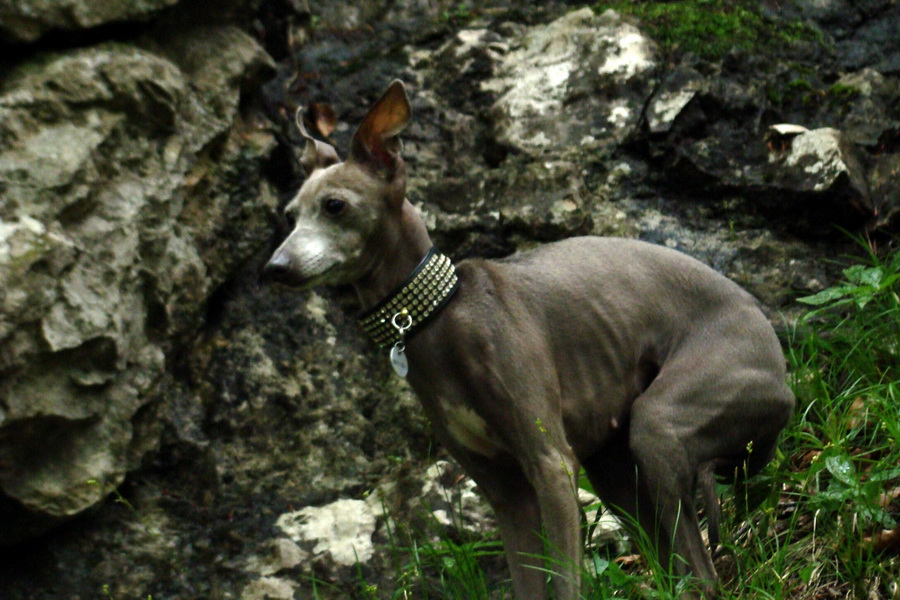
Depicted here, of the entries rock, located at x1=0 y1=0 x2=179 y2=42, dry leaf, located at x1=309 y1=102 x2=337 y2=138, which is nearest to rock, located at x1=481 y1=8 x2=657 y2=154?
dry leaf, located at x1=309 y1=102 x2=337 y2=138

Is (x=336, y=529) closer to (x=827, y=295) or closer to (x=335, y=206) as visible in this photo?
(x=335, y=206)

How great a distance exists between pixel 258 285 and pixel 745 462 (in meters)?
2.45

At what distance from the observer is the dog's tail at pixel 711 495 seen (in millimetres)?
3418

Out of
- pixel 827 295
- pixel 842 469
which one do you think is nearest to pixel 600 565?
pixel 842 469

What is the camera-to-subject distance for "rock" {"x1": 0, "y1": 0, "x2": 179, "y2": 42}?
390cm

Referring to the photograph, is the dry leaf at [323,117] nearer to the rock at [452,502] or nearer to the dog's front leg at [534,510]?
the rock at [452,502]

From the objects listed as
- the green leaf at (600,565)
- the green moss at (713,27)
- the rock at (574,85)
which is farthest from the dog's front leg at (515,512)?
the green moss at (713,27)

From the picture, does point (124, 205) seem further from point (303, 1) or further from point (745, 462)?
point (745, 462)

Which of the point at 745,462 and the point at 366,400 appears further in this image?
the point at 366,400

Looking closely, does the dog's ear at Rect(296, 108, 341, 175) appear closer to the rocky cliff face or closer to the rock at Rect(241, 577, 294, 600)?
the rocky cliff face

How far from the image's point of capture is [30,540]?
3.94 metres

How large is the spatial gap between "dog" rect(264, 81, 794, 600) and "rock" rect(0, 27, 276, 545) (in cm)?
87

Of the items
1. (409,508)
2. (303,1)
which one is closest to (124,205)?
(409,508)

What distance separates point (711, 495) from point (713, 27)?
3.11 metres
